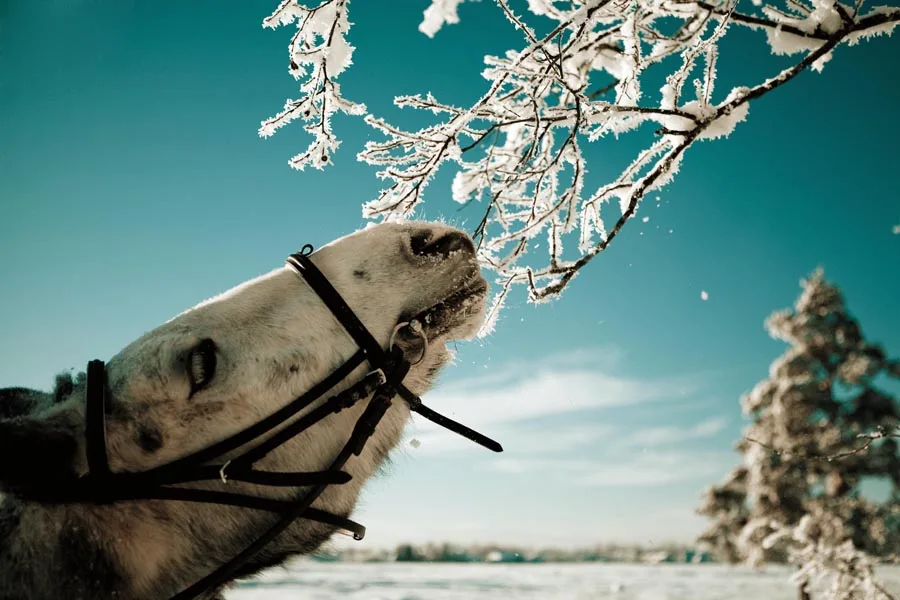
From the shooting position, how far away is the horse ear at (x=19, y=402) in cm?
195

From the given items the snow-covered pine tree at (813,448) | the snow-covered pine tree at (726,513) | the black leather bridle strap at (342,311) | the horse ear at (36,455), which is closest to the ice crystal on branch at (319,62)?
the black leather bridle strap at (342,311)

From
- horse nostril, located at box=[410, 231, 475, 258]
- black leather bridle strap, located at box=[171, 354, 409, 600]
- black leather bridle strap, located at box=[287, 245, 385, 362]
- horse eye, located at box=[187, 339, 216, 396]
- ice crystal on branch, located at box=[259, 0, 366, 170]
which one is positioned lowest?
black leather bridle strap, located at box=[171, 354, 409, 600]

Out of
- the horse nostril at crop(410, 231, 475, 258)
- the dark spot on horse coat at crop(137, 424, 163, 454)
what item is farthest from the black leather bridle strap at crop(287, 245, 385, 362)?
the dark spot on horse coat at crop(137, 424, 163, 454)

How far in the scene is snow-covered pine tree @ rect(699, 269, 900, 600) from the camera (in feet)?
47.1

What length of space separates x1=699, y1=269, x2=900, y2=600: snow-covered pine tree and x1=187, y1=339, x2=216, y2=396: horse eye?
15722 millimetres

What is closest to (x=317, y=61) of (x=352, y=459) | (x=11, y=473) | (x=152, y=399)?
(x=152, y=399)

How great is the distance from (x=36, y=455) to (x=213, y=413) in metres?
0.50

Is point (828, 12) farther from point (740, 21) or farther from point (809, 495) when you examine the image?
point (809, 495)

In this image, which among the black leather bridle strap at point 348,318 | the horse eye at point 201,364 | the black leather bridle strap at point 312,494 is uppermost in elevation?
the black leather bridle strap at point 348,318

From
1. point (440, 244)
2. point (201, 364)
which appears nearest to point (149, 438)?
point (201, 364)

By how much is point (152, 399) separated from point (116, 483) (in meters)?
0.28

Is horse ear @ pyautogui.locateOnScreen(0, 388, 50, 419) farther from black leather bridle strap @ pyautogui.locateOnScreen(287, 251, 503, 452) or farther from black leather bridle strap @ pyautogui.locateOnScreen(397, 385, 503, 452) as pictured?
black leather bridle strap @ pyautogui.locateOnScreen(397, 385, 503, 452)

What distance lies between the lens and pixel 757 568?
15016 millimetres

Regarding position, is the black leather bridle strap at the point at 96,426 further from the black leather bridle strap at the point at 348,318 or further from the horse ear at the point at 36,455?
the black leather bridle strap at the point at 348,318
